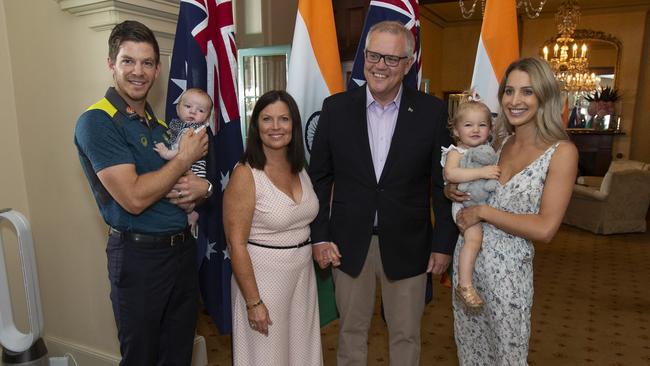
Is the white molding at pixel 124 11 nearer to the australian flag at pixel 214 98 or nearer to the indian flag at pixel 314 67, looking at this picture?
the australian flag at pixel 214 98

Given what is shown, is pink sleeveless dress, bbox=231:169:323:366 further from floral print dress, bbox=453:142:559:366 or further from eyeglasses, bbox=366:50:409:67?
floral print dress, bbox=453:142:559:366

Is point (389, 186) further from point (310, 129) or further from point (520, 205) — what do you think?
point (310, 129)

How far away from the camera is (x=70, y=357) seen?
2629 millimetres

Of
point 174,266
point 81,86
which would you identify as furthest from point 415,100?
point 81,86

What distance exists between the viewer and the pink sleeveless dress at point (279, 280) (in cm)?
179

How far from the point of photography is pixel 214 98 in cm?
227

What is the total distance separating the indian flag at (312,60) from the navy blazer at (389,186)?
0.52 metres

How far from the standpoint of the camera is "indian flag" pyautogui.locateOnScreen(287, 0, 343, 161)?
8.22ft

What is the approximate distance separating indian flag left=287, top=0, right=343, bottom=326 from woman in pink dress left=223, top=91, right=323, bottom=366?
1.86ft

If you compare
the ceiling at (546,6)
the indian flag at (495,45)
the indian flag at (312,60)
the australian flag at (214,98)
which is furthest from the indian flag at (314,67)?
the ceiling at (546,6)

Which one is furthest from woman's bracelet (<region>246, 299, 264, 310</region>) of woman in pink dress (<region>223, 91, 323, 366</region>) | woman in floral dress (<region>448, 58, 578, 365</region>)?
woman in floral dress (<region>448, 58, 578, 365</region>)

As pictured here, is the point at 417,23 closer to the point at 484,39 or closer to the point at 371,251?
the point at 484,39

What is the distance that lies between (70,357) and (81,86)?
1.53m

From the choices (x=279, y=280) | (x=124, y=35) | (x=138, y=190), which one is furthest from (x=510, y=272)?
(x=124, y=35)
